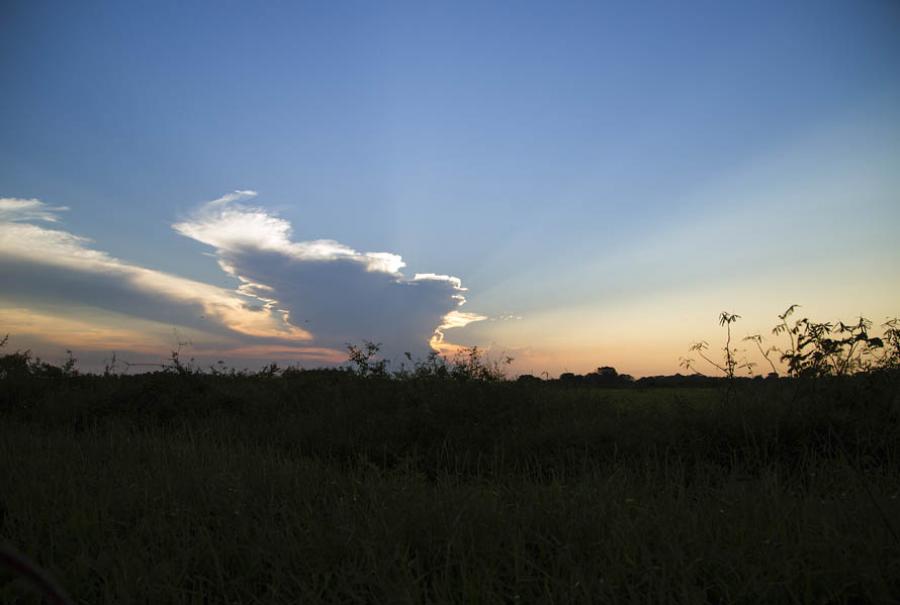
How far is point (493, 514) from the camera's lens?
397 centimetres

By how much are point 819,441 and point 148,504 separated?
6.84 m

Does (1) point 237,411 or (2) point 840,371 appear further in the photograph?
(1) point 237,411

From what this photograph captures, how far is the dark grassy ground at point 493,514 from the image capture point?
3.27 meters

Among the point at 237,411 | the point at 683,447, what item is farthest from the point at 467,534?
the point at 237,411

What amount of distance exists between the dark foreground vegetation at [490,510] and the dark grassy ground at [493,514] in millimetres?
20

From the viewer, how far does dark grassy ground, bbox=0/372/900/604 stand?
3.27m

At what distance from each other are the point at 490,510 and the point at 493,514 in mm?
70

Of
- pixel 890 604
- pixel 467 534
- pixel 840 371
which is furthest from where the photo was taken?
pixel 840 371

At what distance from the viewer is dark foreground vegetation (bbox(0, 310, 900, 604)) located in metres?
3.27

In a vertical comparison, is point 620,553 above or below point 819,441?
below

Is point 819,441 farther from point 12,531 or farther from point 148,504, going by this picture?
point 12,531

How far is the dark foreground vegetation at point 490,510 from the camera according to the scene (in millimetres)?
3271

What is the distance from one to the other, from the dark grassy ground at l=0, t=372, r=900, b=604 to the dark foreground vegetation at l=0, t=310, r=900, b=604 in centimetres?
2

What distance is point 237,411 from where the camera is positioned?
10742mm
